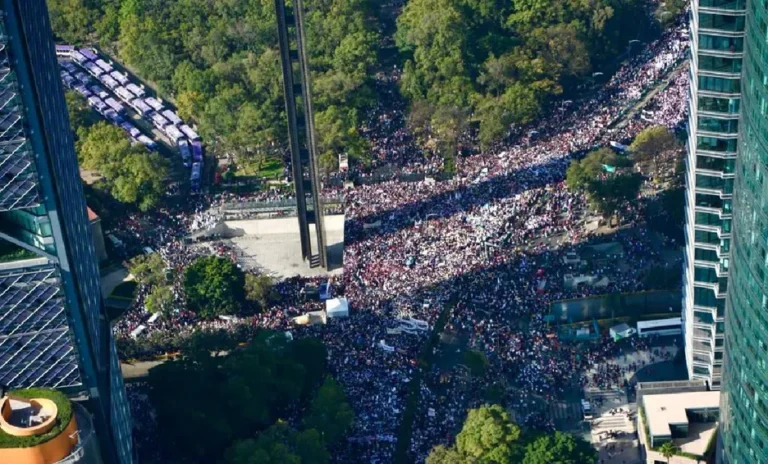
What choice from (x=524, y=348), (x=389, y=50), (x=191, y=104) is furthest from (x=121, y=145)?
(x=524, y=348)

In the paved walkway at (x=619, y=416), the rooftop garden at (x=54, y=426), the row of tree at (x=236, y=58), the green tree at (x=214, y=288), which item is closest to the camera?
the rooftop garden at (x=54, y=426)

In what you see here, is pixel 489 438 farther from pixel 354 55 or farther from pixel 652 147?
pixel 354 55

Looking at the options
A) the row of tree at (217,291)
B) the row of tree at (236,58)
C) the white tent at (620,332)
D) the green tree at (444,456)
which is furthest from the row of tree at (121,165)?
the green tree at (444,456)

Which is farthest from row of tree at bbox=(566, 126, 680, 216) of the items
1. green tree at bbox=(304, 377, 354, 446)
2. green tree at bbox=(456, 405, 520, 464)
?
green tree at bbox=(304, 377, 354, 446)

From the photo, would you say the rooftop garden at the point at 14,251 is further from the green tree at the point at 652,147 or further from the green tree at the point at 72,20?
the green tree at the point at 72,20

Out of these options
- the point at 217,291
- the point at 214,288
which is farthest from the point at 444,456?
the point at 214,288

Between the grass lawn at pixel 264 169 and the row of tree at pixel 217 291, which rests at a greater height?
the grass lawn at pixel 264 169
